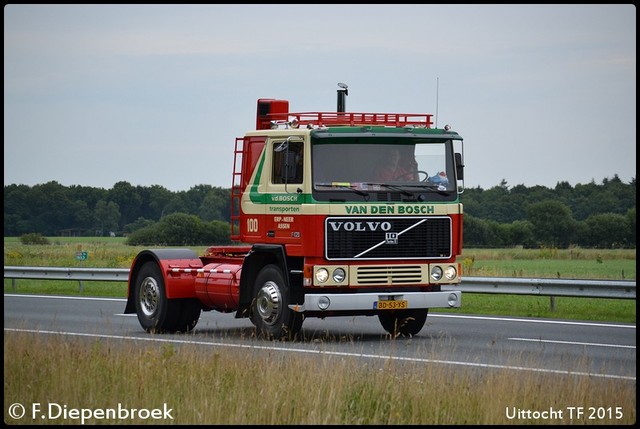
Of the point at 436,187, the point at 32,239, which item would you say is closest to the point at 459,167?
the point at 436,187

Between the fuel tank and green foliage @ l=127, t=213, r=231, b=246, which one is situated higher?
green foliage @ l=127, t=213, r=231, b=246

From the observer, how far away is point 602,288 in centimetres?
2142

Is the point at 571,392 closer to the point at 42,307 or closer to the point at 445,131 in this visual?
the point at 445,131

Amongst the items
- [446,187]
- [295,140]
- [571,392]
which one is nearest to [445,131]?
[446,187]

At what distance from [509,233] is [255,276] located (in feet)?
268

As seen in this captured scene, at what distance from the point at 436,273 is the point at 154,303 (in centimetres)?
447

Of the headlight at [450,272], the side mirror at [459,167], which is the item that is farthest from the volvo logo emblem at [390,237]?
the side mirror at [459,167]

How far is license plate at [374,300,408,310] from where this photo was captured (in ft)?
57.8

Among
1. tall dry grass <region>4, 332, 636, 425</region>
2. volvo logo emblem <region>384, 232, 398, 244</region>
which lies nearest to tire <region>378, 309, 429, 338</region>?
volvo logo emblem <region>384, 232, 398, 244</region>

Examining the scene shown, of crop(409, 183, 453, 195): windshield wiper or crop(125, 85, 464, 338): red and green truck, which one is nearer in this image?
crop(125, 85, 464, 338): red and green truck

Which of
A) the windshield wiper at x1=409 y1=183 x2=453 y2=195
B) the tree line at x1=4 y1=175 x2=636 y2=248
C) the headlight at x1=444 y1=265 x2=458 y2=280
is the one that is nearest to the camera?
the windshield wiper at x1=409 y1=183 x2=453 y2=195

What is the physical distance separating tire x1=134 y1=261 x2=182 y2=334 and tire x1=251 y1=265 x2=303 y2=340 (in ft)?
5.91

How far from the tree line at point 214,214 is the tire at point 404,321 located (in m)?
36.7

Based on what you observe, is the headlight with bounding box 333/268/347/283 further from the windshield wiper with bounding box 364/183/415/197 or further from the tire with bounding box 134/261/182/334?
the tire with bounding box 134/261/182/334
